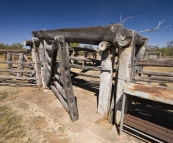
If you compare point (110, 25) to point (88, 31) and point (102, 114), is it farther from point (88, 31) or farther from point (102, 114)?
point (102, 114)

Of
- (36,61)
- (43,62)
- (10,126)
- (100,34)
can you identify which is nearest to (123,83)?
(100,34)

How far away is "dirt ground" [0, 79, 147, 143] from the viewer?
2.56m

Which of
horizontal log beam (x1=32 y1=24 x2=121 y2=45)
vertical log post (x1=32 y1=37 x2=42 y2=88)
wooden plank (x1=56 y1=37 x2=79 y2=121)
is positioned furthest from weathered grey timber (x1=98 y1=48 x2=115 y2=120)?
vertical log post (x1=32 y1=37 x2=42 y2=88)

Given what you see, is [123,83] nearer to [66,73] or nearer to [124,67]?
[124,67]

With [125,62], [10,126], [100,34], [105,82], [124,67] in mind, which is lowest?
[10,126]

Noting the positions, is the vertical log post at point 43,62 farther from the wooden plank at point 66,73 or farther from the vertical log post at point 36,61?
the wooden plank at point 66,73

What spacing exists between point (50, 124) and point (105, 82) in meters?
1.82

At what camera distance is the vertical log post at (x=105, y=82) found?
2.89m

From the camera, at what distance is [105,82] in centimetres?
301

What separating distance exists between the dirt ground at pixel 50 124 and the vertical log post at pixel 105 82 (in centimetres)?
25

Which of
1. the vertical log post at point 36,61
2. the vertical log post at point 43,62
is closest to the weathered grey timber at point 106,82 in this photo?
the vertical log post at point 43,62

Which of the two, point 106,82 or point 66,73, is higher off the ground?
point 66,73

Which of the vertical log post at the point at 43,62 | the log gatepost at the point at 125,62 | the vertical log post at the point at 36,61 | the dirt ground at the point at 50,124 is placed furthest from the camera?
the vertical log post at the point at 36,61

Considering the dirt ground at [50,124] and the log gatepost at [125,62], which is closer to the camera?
the log gatepost at [125,62]
